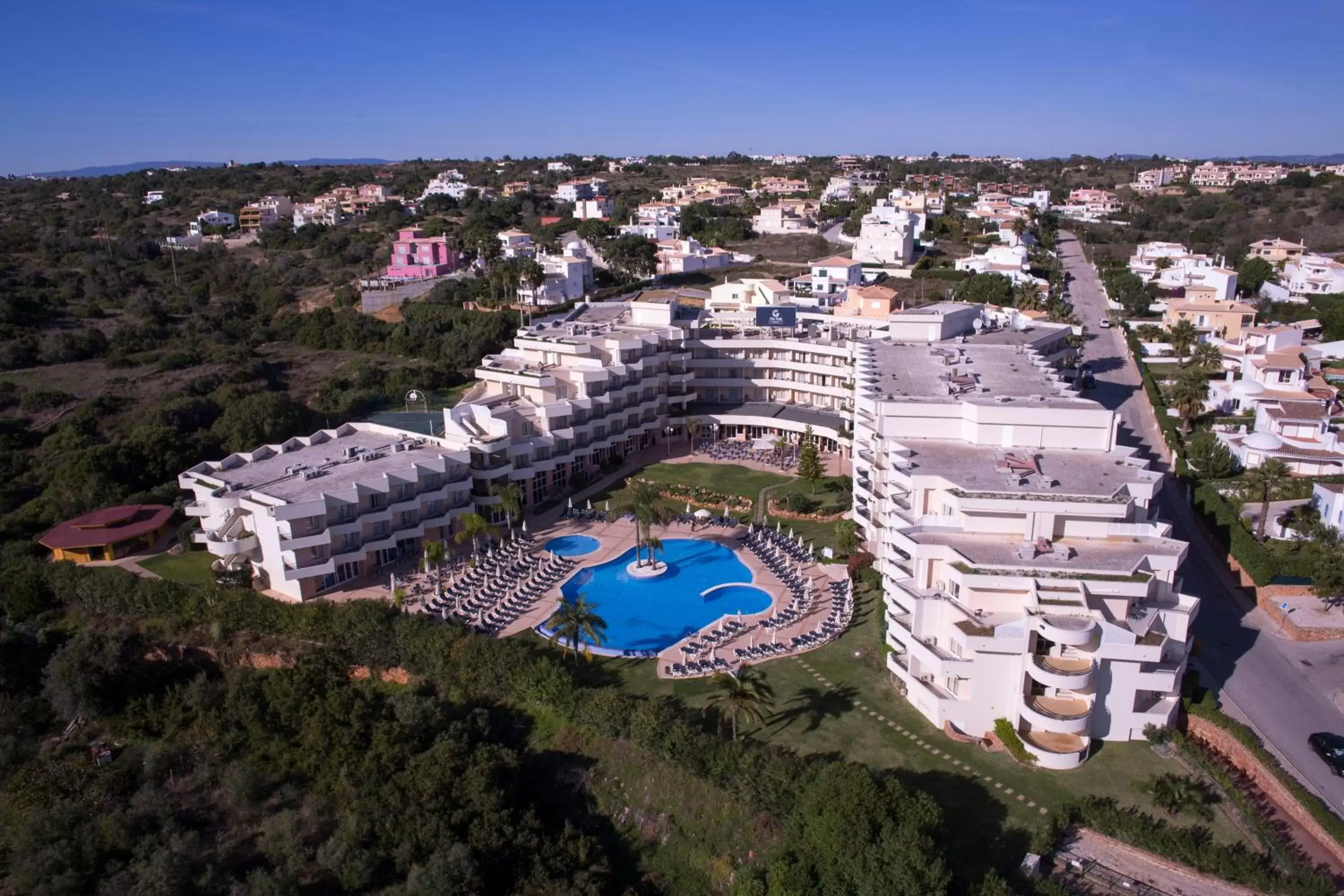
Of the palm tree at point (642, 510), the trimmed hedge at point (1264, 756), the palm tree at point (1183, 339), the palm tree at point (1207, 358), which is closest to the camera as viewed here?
the trimmed hedge at point (1264, 756)

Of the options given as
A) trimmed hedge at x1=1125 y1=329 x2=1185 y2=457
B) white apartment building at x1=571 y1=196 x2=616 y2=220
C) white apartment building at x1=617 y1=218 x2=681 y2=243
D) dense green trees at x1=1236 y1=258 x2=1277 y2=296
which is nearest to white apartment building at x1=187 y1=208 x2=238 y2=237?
white apartment building at x1=571 y1=196 x2=616 y2=220

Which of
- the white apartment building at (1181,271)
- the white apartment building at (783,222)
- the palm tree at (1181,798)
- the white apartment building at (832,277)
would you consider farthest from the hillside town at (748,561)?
the white apartment building at (783,222)

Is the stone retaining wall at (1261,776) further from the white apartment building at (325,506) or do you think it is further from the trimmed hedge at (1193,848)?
the white apartment building at (325,506)

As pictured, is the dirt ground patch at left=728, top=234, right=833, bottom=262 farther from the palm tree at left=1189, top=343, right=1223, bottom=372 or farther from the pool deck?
the pool deck

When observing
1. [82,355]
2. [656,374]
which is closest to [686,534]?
[656,374]

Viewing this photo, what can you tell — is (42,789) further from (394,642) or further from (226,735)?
(394,642)

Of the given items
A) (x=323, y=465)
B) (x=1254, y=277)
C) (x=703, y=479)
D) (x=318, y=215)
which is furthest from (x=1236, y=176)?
(x=323, y=465)
